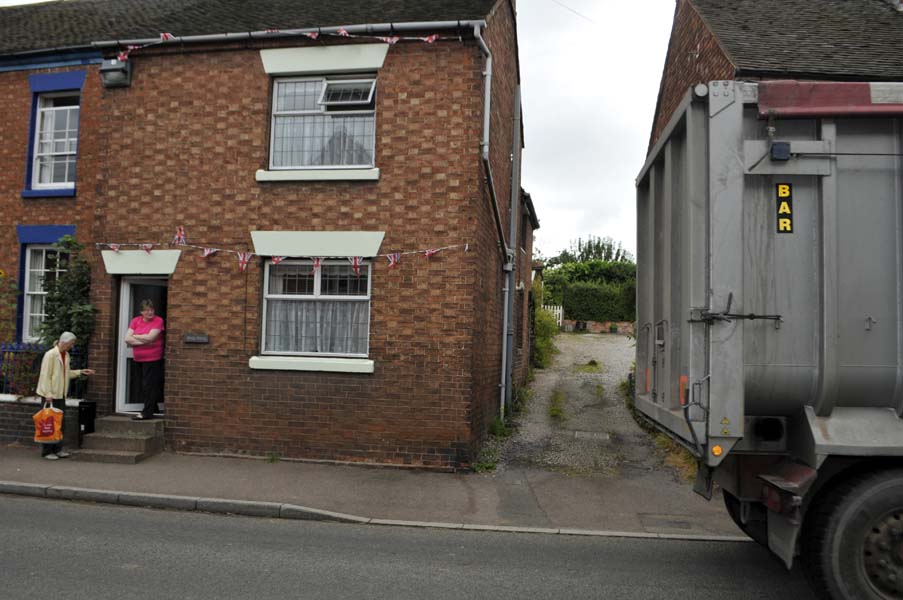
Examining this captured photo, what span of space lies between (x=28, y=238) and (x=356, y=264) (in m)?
5.77

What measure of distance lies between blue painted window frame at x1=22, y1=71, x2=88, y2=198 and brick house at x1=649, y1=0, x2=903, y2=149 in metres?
9.18

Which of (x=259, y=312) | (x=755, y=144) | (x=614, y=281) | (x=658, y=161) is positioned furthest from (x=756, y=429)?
(x=614, y=281)

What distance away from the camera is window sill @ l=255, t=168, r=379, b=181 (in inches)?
347

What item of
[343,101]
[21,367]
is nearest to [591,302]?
[343,101]

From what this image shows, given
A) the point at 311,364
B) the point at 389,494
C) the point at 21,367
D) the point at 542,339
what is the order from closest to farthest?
the point at 389,494 < the point at 311,364 < the point at 21,367 < the point at 542,339

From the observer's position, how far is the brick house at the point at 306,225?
28.4ft

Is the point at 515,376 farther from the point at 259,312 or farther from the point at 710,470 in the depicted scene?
the point at 710,470

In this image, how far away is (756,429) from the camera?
4.27 metres

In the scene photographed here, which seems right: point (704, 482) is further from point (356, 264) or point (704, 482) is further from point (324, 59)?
point (324, 59)

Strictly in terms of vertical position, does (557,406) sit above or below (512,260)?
below

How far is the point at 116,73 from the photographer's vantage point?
9.53 m

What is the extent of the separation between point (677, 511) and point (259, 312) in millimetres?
5750

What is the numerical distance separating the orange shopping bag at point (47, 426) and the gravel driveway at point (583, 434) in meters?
5.79

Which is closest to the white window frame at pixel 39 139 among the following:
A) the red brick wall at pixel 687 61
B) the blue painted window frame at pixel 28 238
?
the blue painted window frame at pixel 28 238
